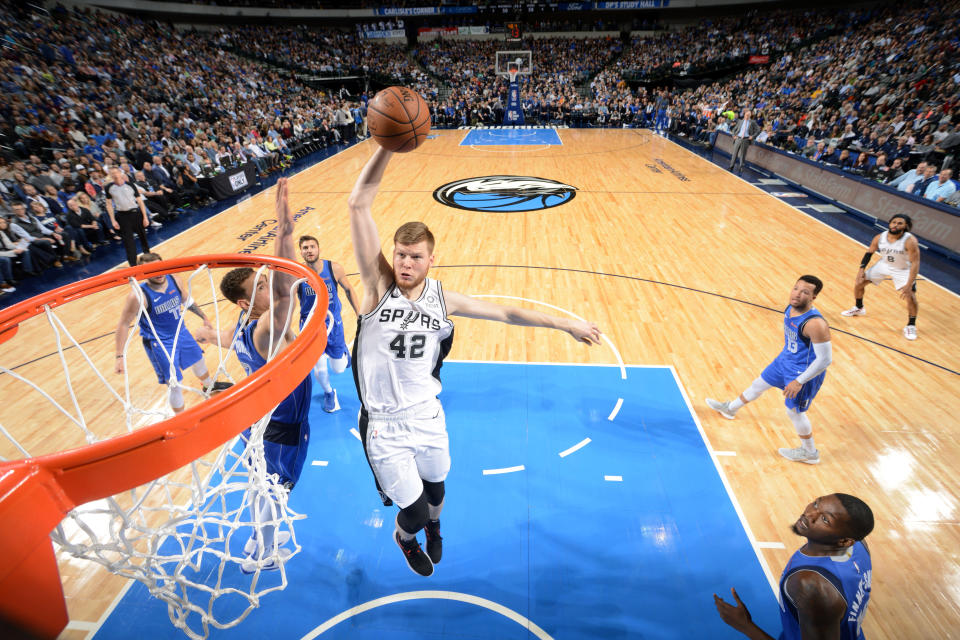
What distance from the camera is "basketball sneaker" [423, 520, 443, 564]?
2943 mm

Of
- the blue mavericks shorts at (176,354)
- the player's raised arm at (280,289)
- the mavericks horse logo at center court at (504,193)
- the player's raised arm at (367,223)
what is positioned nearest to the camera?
the player's raised arm at (367,223)

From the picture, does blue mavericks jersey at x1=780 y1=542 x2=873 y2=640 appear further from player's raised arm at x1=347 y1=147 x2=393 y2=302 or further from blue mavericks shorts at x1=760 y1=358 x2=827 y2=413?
player's raised arm at x1=347 y1=147 x2=393 y2=302

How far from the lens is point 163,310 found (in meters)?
4.21

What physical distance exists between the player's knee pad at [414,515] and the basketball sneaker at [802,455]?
10.9ft

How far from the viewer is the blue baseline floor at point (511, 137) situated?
752 inches

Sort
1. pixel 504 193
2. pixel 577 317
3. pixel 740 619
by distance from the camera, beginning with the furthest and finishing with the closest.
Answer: pixel 504 193 → pixel 577 317 → pixel 740 619

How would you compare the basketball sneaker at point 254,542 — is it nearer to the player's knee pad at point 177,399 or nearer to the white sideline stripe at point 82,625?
the white sideline stripe at point 82,625

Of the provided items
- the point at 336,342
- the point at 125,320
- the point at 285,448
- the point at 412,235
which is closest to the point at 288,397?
the point at 285,448

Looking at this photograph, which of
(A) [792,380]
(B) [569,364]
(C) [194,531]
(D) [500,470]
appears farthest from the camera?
(B) [569,364]

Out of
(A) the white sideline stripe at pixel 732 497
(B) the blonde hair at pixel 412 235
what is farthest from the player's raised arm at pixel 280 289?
(A) the white sideline stripe at pixel 732 497

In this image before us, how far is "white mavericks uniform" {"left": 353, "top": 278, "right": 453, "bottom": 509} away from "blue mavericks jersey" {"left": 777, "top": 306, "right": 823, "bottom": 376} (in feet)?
9.31

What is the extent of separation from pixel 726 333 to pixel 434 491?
4789 mm

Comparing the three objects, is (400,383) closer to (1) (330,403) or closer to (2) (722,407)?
(1) (330,403)

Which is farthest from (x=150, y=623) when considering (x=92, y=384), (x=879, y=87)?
(x=879, y=87)
